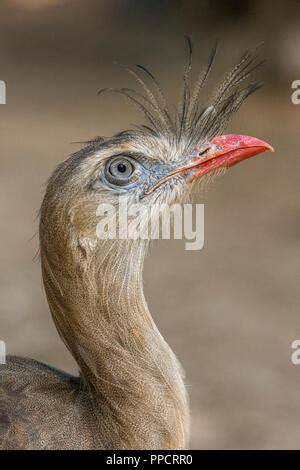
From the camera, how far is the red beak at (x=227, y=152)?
1974mm

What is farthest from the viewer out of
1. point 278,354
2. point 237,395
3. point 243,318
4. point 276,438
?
point 243,318

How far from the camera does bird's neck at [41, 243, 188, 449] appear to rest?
182 centimetres

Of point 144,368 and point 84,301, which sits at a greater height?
point 84,301

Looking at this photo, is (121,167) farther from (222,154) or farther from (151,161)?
(222,154)

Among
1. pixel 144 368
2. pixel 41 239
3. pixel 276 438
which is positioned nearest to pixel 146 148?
pixel 41 239

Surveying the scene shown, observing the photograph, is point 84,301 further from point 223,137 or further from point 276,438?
point 276,438

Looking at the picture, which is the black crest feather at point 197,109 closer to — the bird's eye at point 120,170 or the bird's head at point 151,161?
the bird's head at point 151,161

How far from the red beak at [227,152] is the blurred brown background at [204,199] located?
1.27 m

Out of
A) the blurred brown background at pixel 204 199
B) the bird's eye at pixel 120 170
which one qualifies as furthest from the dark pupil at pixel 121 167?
the blurred brown background at pixel 204 199

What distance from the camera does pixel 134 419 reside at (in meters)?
1.83

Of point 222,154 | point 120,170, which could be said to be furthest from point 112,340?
point 222,154

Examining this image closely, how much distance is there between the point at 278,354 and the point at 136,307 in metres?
1.94

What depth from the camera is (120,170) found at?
Result: 189cm

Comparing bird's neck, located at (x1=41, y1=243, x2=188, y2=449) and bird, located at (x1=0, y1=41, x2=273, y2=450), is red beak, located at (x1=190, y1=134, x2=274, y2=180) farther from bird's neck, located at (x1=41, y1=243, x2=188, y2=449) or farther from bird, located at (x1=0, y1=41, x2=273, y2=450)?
bird's neck, located at (x1=41, y1=243, x2=188, y2=449)
